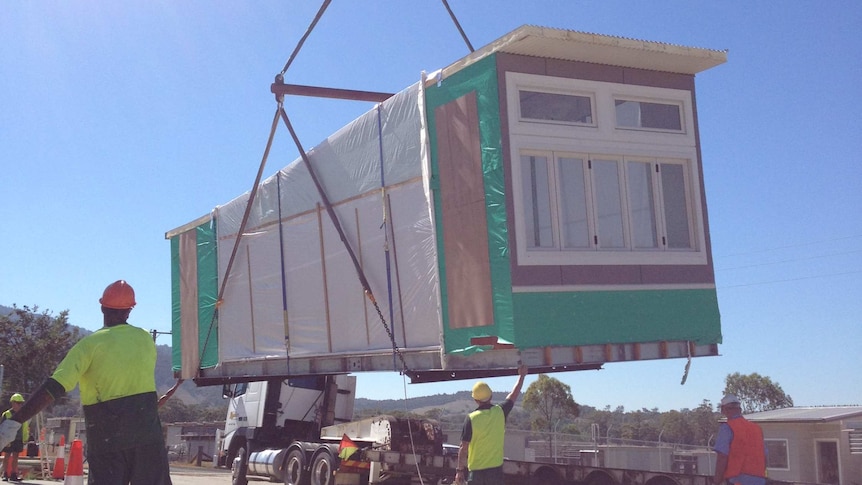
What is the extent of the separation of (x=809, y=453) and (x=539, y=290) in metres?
20.8

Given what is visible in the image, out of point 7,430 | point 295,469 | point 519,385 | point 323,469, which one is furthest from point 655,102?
point 295,469

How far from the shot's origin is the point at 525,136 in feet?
28.5

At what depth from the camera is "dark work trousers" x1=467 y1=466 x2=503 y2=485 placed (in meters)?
8.09

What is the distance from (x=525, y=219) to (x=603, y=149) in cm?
120

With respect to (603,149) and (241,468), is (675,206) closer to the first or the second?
(603,149)

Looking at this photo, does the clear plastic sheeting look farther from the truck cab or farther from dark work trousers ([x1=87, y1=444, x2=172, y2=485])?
dark work trousers ([x1=87, y1=444, x2=172, y2=485])

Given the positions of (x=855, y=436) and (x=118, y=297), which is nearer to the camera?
(x=118, y=297)

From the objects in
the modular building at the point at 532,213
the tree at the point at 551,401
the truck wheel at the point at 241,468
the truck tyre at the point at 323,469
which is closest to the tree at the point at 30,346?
the tree at the point at 551,401

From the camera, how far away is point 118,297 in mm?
5309

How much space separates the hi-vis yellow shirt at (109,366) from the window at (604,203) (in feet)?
14.7

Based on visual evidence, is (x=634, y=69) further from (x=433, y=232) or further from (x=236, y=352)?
(x=236, y=352)

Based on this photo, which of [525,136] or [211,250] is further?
[211,250]

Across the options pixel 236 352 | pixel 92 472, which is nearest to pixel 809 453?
pixel 236 352

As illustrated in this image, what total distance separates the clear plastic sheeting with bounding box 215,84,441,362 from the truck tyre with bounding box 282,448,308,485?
6.29ft
